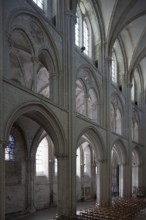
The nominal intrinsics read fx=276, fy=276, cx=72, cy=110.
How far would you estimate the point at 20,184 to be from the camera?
24.3 meters

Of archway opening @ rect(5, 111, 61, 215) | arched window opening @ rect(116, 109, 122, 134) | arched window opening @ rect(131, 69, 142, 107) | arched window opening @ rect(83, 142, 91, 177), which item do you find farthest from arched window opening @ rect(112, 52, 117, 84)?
archway opening @ rect(5, 111, 61, 215)

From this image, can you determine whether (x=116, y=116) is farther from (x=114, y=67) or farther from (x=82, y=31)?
(x=82, y=31)

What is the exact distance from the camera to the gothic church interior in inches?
580

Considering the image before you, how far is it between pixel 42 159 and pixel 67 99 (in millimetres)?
12101

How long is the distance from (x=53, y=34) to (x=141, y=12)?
12.5m

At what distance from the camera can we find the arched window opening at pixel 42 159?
91.9 feet

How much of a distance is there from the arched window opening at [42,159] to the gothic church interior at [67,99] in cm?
10

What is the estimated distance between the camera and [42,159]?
28.5 meters

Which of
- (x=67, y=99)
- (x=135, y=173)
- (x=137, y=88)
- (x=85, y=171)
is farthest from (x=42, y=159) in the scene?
(x=137, y=88)

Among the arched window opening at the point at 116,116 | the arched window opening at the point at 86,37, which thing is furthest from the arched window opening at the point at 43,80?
the arched window opening at the point at 116,116

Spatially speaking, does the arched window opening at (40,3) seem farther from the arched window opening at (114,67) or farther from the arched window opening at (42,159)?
the arched window opening at (42,159)

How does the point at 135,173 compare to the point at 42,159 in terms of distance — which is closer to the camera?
the point at 42,159

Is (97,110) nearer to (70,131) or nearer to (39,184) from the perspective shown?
(70,131)

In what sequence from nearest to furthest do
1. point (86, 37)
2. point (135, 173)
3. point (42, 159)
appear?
point (86, 37) < point (42, 159) < point (135, 173)
